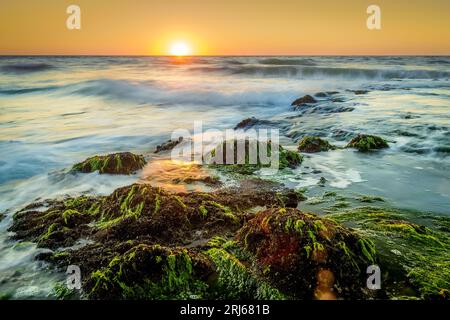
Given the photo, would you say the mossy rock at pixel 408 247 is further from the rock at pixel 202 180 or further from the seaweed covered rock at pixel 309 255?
the rock at pixel 202 180

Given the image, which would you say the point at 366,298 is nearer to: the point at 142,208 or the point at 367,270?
the point at 367,270

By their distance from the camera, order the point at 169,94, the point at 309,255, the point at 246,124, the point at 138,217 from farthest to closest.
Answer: the point at 169,94
the point at 246,124
the point at 138,217
the point at 309,255

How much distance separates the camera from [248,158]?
6.81m

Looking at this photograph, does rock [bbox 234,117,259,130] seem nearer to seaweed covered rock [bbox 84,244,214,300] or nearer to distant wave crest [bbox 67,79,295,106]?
distant wave crest [bbox 67,79,295,106]

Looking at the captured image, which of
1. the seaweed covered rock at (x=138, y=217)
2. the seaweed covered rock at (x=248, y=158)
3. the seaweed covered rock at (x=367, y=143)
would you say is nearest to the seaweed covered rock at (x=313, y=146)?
the seaweed covered rock at (x=367, y=143)

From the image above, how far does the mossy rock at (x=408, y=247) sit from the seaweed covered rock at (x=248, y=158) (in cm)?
219

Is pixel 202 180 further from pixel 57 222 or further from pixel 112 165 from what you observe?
pixel 57 222

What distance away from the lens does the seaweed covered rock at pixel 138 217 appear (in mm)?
3994

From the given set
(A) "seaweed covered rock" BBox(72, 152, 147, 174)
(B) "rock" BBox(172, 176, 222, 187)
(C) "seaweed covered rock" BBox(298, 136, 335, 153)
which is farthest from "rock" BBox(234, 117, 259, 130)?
(B) "rock" BBox(172, 176, 222, 187)

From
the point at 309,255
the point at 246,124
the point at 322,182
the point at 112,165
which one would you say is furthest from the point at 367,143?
the point at 309,255

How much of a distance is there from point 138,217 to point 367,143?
5.68 meters

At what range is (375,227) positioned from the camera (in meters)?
4.07
